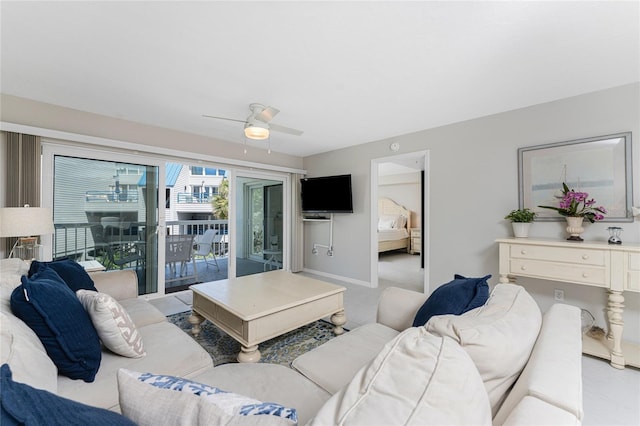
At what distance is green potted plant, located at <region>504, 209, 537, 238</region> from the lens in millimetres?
2674

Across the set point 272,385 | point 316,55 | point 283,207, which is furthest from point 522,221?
point 283,207

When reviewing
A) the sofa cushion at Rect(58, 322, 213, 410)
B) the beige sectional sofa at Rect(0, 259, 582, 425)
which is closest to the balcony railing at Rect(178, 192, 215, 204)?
the beige sectional sofa at Rect(0, 259, 582, 425)

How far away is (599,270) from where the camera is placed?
2098 mm

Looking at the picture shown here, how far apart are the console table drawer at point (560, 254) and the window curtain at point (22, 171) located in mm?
4760

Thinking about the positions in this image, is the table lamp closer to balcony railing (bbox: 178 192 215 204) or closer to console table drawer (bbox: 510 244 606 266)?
console table drawer (bbox: 510 244 606 266)

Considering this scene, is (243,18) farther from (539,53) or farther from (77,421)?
(539,53)

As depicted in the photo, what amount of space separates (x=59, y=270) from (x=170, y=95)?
1.75m

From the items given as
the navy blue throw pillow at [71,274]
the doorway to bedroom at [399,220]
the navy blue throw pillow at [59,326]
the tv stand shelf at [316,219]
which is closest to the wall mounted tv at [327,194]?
the tv stand shelf at [316,219]

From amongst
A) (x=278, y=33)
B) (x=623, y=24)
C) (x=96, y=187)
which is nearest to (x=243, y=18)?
(x=278, y=33)

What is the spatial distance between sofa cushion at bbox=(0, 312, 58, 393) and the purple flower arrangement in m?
3.60

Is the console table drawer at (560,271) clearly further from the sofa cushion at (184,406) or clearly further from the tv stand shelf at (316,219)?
the tv stand shelf at (316,219)

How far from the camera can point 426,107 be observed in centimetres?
285

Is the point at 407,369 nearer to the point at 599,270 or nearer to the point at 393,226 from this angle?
the point at 599,270

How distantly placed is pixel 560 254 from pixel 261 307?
2.57 metres
